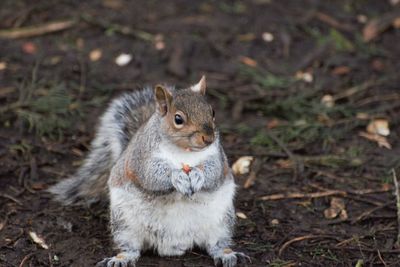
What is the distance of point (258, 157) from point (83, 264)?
4.89ft

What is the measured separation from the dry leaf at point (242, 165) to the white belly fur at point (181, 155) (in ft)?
4.13

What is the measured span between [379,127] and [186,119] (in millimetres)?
2167

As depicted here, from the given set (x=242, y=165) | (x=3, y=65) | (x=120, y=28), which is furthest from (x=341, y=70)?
(x=3, y=65)

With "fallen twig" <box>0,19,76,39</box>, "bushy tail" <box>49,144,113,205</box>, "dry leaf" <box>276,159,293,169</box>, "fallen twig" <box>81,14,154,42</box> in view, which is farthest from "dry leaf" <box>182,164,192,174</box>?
"fallen twig" <box>0,19,76,39</box>

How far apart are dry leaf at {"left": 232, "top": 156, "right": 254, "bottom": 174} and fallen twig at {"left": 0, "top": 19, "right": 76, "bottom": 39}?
2.14 metres

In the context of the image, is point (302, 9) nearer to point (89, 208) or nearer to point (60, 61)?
point (60, 61)

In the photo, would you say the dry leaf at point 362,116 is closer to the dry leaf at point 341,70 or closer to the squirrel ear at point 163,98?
the dry leaf at point 341,70

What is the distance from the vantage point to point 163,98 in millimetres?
3178

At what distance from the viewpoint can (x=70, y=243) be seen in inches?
141

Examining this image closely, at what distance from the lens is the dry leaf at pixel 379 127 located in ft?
15.8

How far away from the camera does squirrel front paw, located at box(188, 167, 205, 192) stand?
3.08 m

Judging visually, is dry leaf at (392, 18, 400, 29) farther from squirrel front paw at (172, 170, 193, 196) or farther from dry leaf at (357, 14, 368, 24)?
squirrel front paw at (172, 170, 193, 196)

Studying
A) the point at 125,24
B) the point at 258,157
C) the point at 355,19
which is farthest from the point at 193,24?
the point at 258,157

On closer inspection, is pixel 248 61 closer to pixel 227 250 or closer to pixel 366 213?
pixel 366 213
